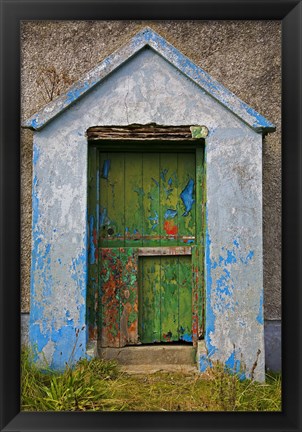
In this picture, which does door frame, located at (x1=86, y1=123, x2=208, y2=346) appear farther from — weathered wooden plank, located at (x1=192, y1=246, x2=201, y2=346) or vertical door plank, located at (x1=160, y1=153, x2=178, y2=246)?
vertical door plank, located at (x1=160, y1=153, x2=178, y2=246)

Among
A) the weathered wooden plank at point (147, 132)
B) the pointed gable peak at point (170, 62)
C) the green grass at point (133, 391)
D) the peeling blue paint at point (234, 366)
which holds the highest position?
the pointed gable peak at point (170, 62)

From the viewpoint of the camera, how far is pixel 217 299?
14.5 ft

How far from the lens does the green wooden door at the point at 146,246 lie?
4.71 metres

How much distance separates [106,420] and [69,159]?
7.23 ft

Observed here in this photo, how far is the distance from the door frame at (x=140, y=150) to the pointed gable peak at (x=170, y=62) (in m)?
0.34

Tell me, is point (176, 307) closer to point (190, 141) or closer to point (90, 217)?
point (90, 217)

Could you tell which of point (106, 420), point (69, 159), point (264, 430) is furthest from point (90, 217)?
point (264, 430)

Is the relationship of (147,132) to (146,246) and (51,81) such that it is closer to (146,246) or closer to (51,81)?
(146,246)

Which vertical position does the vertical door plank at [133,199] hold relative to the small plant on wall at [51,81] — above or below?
below

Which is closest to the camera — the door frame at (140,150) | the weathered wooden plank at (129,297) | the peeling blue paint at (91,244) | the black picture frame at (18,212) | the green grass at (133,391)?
the black picture frame at (18,212)

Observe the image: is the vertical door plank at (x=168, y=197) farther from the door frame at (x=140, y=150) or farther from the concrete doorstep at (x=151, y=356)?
the concrete doorstep at (x=151, y=356)

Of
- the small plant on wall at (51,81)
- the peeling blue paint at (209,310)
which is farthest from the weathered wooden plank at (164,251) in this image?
the small plant on wall at (51,81)

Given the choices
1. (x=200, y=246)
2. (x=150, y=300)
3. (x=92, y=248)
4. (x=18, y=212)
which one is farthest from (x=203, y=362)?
(x=18, y=212)
